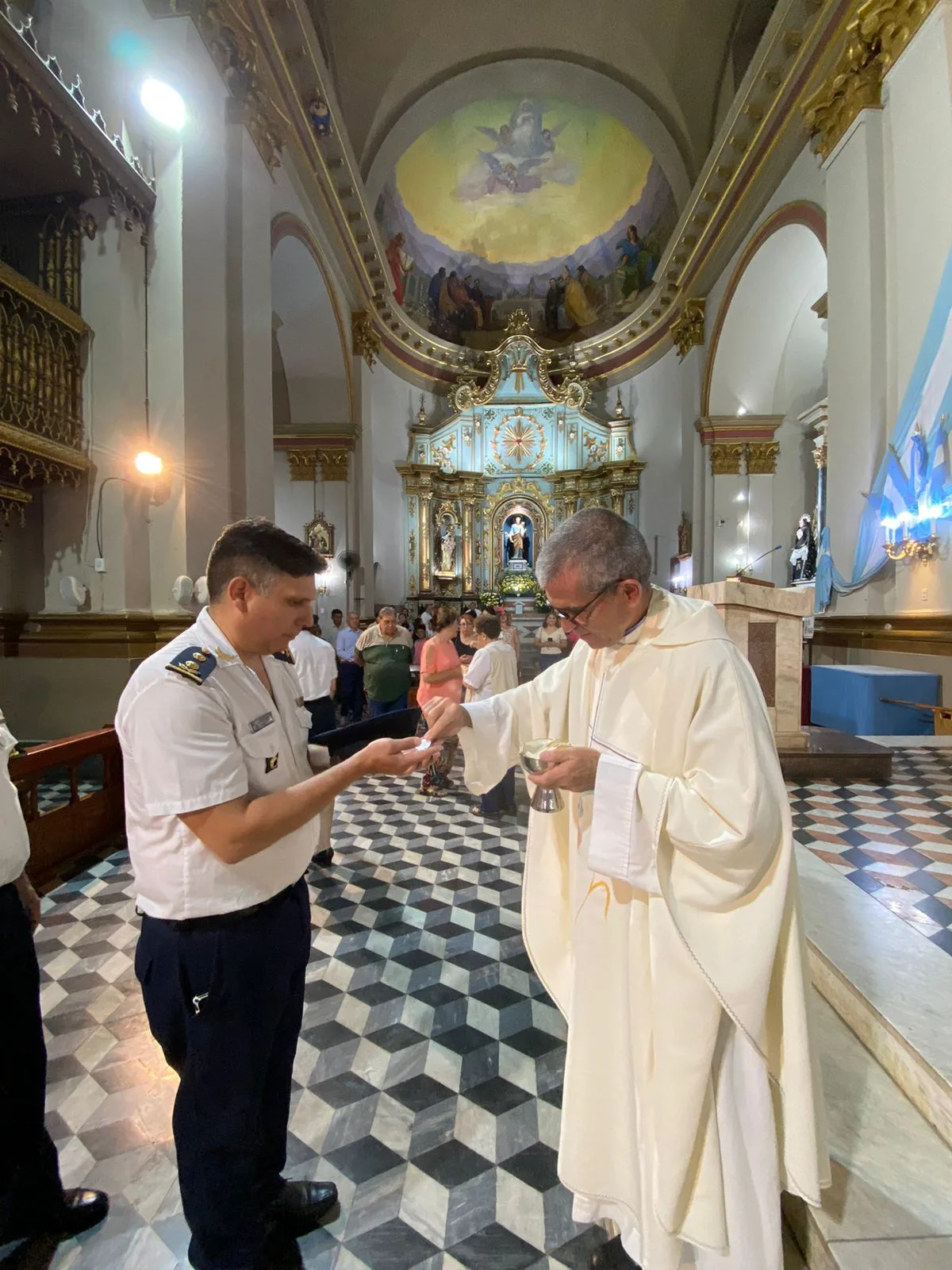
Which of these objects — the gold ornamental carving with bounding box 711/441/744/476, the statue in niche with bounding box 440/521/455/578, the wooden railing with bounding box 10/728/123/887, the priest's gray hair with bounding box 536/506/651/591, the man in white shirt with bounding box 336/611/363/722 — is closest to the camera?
the priest's gray hair with bounding box 536/506/651/591

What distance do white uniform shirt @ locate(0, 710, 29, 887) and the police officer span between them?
1.41ft

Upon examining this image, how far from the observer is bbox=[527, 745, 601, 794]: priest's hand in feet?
4.75

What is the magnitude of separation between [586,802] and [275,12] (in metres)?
10.9

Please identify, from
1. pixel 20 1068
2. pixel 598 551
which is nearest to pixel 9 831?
pixel 20 1068

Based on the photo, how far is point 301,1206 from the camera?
1772mm

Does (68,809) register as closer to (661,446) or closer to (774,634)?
(774,634)

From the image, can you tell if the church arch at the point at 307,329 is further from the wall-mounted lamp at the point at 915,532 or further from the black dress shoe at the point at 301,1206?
the black dress shoe at the point at 301,1206

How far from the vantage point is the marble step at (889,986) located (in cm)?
185

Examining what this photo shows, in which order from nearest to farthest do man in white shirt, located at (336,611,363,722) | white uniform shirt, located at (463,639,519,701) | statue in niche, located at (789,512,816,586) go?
1. white uniform shirt, located at (463,639,519,701)
2. man in white shirt, located at (336,611,363,722)
3. statue in niche, located at (789,512,816,586)

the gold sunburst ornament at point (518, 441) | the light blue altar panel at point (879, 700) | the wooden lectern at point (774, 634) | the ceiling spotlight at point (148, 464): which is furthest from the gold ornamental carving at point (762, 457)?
the ceiling spotlight at point (148, 464)

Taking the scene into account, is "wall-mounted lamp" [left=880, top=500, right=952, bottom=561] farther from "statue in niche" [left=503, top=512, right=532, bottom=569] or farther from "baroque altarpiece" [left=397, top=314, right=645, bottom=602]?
"statue in niche" [left=503, top=512, right=532, bottom=569]

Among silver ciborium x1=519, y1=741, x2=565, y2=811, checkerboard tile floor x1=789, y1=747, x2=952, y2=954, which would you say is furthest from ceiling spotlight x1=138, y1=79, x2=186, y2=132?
checkerboard tile floor x1=789, y1=747, x2=952, y2=954

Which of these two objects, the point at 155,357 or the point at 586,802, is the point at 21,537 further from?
the point at 586,802

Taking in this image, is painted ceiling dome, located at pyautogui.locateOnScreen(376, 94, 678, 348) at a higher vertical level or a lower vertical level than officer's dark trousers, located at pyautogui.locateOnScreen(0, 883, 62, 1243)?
higher
